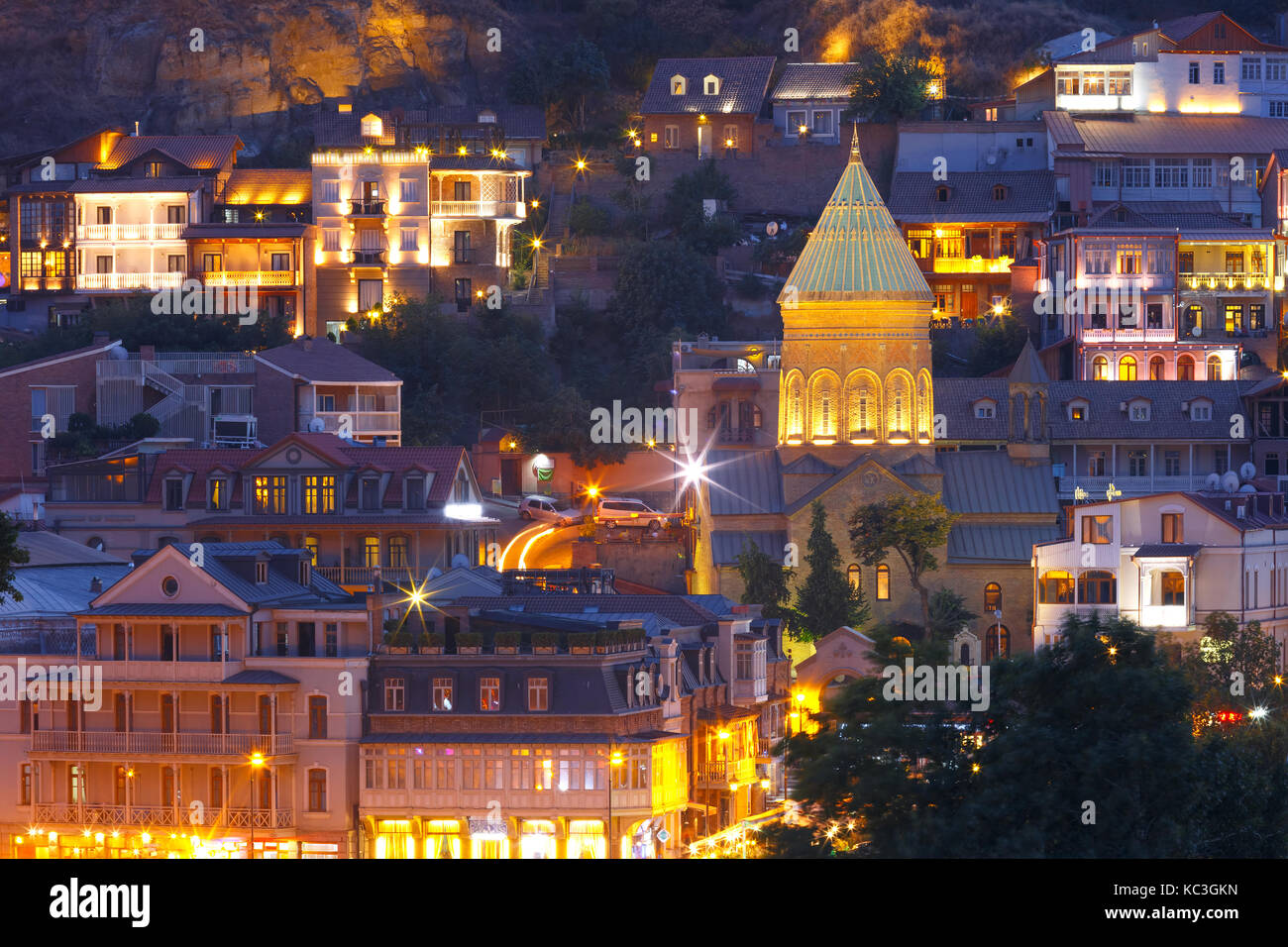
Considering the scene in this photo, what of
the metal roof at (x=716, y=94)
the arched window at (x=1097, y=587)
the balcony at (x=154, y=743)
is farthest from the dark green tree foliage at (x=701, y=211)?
the balcony at (x=154, y=743)

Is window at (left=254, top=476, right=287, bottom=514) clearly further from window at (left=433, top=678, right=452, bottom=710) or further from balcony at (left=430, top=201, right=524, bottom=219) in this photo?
balcony at (left=430, top=201, right=524, bottom=219)

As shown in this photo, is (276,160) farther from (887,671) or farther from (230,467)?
(887,671)

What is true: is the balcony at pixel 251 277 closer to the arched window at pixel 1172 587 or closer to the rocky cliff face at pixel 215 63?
the rocky cliff face at pixel 215 63

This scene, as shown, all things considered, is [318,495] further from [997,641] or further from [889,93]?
[889,93]

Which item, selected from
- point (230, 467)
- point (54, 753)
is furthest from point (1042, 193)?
point (54, 753)

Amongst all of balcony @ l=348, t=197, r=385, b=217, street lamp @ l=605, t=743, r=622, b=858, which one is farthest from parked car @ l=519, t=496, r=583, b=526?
street lamp @ l=605, t=743, r=622, b=858

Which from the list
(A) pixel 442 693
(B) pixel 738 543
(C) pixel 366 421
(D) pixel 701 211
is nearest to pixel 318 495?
(C) pixel 366 421
